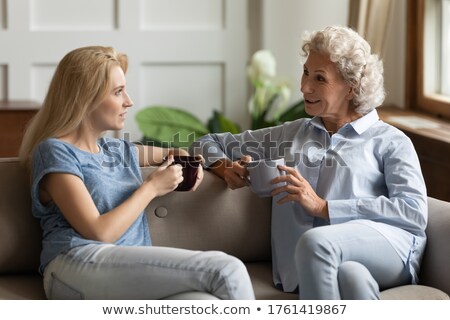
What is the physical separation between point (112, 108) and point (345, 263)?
0.75 m

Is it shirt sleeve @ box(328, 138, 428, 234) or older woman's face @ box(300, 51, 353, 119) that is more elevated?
older woman's face @ box(300, 51, 353, 119)

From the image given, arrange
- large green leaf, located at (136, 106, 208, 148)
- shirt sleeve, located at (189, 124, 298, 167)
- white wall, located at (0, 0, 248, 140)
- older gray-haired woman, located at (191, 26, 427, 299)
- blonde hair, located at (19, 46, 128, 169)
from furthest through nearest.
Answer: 1. white wall, located at (0, 0, 248, 140)
2. large green leaf, located at (136, 106, 208, 148)
3. shirt sleeve, located at (189, 124, 298, 167)
4. blonde hair, located at (19, 46, 128, 169)
5. older gray-haired woman, located at (191, 26, 427, 299)

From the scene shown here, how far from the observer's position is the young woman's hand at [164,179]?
7.57 ft

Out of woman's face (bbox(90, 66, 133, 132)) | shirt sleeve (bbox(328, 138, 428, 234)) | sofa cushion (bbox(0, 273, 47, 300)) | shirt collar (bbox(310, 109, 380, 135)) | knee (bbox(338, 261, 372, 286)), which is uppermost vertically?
woman's face (bbox(90, 66, 133, 132))

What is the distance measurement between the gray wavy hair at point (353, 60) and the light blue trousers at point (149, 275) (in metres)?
0.75

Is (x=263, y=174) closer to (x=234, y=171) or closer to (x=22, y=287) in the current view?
(x=234, y=171)

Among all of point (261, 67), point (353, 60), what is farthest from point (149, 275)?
point (261, 67)

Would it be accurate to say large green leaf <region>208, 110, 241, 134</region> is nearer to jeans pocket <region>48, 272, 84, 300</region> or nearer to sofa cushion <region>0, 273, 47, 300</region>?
sofa cushion <region>0, 273, 47, 300</region>

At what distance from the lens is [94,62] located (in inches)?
91.2

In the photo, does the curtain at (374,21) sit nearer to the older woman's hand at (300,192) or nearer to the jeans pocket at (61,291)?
the older woman's hand at (300,192)

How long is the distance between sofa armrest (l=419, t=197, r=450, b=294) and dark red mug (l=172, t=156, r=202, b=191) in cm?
68

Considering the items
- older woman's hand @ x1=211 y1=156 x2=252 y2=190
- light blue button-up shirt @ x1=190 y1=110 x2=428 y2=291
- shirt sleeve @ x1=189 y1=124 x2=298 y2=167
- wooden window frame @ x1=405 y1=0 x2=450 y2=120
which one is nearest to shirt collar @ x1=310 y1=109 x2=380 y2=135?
light blue button-up shirt @ x1=190 y1=110 x2=428 y2=291

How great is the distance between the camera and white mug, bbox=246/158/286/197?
91.7 inches

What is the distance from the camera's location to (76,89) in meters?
2.31
